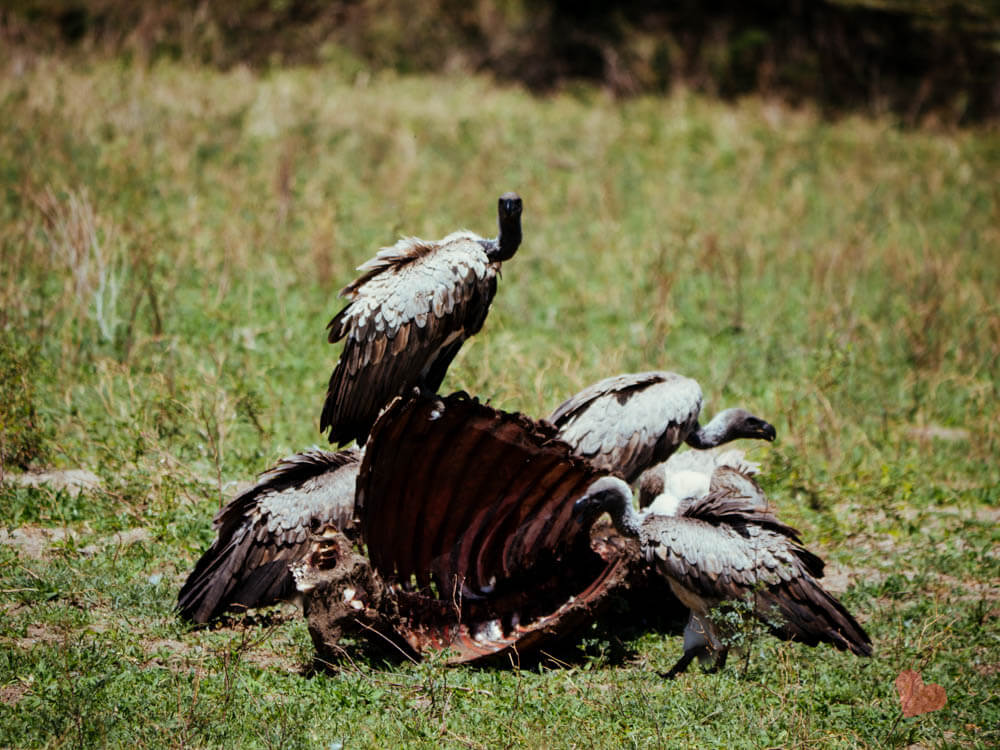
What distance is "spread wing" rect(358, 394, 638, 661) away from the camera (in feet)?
15.6

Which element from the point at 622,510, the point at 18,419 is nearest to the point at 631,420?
the point at 622,510

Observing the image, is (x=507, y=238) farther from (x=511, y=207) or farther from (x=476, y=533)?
(x=476, y=533)

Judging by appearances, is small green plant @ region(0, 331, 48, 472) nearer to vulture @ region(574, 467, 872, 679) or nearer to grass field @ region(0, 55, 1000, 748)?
grass field @ region(0, 55, 1000, 748)

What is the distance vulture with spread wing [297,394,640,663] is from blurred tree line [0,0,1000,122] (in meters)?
11.9

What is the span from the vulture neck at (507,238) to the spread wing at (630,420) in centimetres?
121

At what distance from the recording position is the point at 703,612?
4.85m

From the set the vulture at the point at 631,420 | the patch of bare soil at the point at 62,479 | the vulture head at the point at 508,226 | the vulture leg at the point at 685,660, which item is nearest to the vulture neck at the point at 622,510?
the vulture leg at the point at 685,660

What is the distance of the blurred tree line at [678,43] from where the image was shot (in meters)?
16.4

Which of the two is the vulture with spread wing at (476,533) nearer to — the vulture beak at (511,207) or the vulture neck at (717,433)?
the vulture beak at (511,207)

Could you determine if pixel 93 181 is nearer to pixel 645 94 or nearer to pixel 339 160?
pixel 339 160

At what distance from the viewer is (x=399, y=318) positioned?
16.2 feet

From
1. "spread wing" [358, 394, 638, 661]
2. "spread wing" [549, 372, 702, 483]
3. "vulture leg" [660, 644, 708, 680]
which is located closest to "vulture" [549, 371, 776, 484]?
"spread wing" [549, 372, 702, 483]

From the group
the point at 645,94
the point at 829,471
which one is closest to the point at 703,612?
the point at 829,471

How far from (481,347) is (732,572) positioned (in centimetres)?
359
